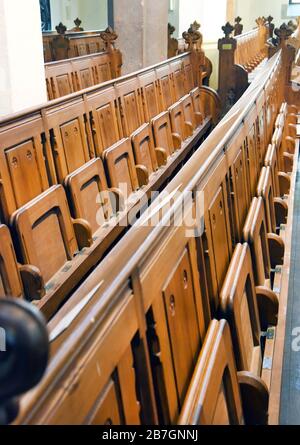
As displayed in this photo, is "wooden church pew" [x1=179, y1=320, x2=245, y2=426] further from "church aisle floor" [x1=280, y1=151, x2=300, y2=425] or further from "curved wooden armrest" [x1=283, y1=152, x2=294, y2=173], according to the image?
"curved wooden armrest" [x1=283, y1=152, x2=294, y2=173]

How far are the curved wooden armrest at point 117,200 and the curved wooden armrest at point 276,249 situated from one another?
73 cm

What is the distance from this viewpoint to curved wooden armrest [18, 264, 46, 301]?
1748mm

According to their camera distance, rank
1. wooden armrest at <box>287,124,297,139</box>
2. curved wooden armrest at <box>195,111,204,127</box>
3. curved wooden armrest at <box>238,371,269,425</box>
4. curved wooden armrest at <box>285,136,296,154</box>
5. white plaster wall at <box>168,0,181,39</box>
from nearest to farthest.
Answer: curved wooden armrest at <box>238,371,269,425</box> < curved wooden armrest at <box>285,136,296,154</box> < wooden armrest at <box>287,124,297,139</box> < curved wooden armrest at <box>195,111,204,127</box> < white plaster wall at <box>168,0,181,39</box>

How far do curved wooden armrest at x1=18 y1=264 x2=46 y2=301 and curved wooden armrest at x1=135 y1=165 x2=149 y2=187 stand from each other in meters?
1.21

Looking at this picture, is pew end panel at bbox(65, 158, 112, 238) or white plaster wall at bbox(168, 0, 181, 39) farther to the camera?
white plaster wall at bbox(168, 0, 181, 39)

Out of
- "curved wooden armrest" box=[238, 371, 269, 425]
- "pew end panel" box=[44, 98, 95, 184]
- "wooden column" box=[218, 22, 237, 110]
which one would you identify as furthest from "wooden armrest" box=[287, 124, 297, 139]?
"curved wooden armrest" box=[238, 371, 269, 425]

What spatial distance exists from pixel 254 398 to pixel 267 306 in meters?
0.45

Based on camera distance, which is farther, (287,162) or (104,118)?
(287,162)

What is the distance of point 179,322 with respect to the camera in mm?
1052

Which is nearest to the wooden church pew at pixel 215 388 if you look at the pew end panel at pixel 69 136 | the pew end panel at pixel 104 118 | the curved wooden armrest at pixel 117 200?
the pew end panel at pixel 69 136

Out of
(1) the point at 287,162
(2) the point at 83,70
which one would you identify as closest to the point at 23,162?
(1) the point at 287,162

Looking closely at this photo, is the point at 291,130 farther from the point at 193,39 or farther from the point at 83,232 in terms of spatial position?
the point at 83,232
